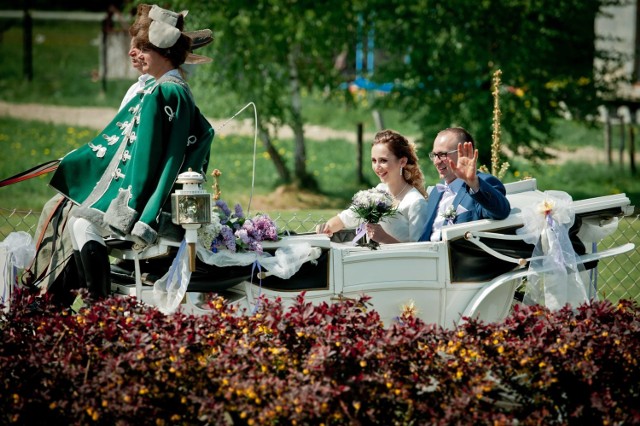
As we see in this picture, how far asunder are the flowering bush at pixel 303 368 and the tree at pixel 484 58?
8618 mm

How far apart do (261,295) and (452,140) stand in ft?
5.30

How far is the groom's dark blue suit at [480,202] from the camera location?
5.26 m

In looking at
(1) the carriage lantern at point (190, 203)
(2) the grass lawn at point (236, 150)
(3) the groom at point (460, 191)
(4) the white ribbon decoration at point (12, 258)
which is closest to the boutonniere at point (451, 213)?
(3) the groom at point (460, 191)

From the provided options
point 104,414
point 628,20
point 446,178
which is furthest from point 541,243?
point 628,20

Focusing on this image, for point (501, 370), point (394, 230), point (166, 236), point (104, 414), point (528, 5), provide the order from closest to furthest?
point (104, 414), point (501, 370), point (166, 236), point (394, 230), point (528, 5)

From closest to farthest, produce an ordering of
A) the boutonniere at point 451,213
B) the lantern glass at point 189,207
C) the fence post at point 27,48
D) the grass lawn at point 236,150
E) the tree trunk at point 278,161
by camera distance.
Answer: the lantern glass at point 189,207
the boutonniere at point 451,213
the grass lawn at point 236,150
the tree trunk at point 278,161
the fence post at point 27,48

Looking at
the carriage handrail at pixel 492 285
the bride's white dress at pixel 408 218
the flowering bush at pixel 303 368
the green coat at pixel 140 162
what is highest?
the green coat at pixel 140 162

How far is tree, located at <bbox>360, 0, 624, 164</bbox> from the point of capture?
12.8 metres

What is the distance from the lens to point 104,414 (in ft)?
13.1

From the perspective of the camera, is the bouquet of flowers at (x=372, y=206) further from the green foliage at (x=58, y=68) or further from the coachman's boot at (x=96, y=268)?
the green foliage at (x=58, y=68)

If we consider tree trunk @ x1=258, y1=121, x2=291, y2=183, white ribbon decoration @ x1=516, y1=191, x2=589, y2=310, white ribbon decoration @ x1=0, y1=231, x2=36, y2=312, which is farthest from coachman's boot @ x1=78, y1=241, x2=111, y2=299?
tree trunk @ x1=258, y1=121, x2=291, y2=183

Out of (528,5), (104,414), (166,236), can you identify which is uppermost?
(528,5)

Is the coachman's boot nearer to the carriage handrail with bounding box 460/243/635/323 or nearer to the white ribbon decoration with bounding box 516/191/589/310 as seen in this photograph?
the carriage handrail with bounding box 460/243/635/323

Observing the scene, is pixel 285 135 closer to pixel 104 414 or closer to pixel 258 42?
pixel 258 42
